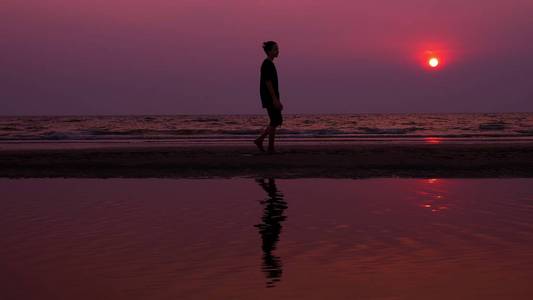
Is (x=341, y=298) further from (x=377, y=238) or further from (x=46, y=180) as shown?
(x=46, y=180)

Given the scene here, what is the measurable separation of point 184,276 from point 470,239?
8.11ft

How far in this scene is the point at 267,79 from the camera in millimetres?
14312

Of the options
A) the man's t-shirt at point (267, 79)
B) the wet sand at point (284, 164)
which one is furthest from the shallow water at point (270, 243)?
the man's t-shirt at point (267, 79)

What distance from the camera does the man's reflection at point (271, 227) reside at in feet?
15.1

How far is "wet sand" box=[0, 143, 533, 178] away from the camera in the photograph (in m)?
12.1

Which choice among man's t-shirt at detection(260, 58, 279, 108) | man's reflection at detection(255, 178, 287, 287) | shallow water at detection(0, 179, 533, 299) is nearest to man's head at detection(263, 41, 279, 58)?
man's t-shirt at detection(260, 58, 279, 108)

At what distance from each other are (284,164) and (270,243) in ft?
25.0

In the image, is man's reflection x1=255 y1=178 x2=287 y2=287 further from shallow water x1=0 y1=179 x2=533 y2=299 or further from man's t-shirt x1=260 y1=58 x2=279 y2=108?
man's t-shirt x1=260 y1=58 x2=279 y2=108

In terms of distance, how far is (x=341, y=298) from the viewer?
12.8 ft

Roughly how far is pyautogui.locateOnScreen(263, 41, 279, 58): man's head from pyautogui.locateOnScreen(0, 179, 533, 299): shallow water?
5.13 metres

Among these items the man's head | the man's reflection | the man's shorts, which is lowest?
the man's reflection

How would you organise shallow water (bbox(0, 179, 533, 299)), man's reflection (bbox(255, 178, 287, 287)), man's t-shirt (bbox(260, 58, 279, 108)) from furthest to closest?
1. man's t-shirt (bbox(260, 58, 279, 108))
2. man's reflection (bbox(255, 178, 287, 287))
3. shallow water (bbox(0, 179, 533, 299))

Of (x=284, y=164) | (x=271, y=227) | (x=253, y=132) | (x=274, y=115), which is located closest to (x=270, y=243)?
(x=271, y=227)

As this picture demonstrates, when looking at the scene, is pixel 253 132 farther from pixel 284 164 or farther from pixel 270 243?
pixel 270 243
